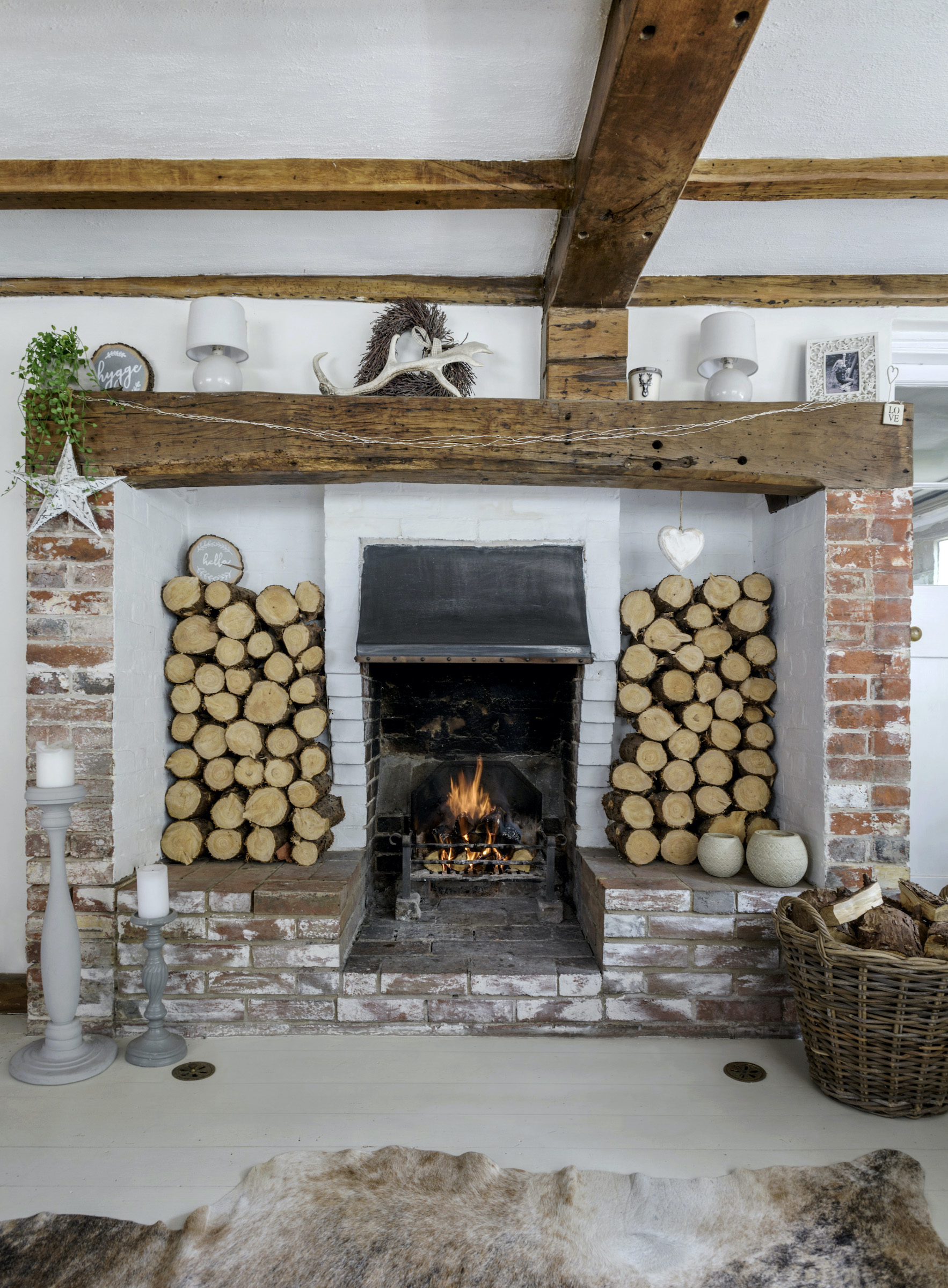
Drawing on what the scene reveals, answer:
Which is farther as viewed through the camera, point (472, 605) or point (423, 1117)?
point (472, 605)

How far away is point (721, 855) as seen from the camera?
2.85 meters

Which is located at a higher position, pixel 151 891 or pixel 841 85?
pixel 841 85

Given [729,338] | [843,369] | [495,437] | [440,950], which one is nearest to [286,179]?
[495,437]

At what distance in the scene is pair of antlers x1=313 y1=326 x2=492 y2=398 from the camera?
2.79m

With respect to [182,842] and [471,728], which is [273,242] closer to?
[471,728]

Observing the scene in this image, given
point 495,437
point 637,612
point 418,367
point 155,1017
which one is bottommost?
point 155,1017

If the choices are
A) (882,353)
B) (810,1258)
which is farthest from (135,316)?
(810,1258)

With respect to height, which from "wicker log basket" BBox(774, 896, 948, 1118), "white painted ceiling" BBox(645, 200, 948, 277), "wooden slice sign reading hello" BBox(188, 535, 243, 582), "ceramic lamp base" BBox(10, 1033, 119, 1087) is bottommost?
"ceramic lamp base" BBox(10, 1033, 119, 1087)

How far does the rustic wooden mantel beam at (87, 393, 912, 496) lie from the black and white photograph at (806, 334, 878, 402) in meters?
0.22

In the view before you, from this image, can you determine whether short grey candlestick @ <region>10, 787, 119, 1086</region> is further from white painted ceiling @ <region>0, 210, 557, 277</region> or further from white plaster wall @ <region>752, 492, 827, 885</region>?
white plaster wall @ <region>752, 492, 827, 885</region>

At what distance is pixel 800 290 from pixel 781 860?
2.06 metres

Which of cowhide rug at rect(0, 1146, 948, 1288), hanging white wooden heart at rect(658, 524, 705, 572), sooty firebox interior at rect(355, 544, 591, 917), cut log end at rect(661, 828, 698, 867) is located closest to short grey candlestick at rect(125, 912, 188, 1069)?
cowhide rug at rect(0, 1146, 948, 1288)

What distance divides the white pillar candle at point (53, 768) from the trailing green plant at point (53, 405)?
0.93m

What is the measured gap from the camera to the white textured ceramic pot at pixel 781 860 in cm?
273
